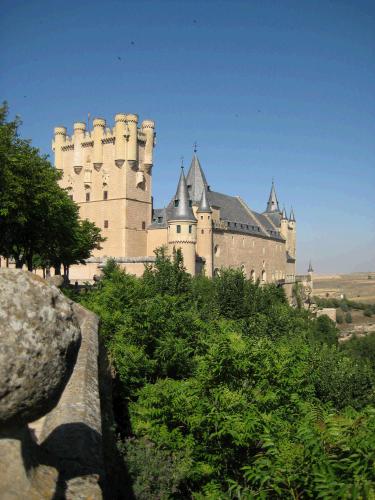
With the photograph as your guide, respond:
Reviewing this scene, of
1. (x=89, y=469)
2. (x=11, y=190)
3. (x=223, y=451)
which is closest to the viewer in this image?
(x=89, y=469)

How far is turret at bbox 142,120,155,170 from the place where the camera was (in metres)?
58.3

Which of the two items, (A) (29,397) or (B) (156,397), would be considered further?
(B) (156,397)

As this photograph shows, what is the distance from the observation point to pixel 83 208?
2377 inches

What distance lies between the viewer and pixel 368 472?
5.23m

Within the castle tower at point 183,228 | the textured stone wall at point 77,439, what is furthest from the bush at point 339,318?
the textured stone wall at point 77,439

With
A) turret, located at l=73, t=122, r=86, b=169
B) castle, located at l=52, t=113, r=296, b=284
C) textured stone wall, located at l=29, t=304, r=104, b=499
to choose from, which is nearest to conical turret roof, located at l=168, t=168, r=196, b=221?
castle, located at l=52, t=113, r=296, b=284

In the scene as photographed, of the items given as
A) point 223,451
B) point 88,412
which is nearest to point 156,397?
point 223,451

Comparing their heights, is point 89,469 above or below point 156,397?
above

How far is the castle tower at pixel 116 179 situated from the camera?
2223 inches

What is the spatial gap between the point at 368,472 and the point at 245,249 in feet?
222

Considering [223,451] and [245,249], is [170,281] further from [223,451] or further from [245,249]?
[245,249]

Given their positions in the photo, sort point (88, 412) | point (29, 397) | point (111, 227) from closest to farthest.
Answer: point (29, 397) → point (88, 412) → point (111, 227)

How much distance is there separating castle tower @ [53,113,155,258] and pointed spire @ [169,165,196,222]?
502 centimetres

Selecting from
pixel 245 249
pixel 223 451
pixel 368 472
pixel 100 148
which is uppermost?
pixel 100 148
